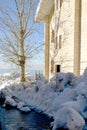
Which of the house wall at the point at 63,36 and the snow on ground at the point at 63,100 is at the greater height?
the house wall at the point at 63,36

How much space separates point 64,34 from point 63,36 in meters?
0.23

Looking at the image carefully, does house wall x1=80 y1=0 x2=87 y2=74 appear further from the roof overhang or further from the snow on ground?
the roof overhang

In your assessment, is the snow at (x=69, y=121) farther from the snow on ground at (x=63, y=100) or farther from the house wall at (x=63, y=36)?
the house wall at (x=63, y=36)

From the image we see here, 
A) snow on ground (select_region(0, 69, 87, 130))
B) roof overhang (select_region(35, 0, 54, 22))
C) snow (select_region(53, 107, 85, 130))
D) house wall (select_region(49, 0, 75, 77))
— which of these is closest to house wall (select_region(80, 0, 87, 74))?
house wall (select_region(49, 0, 75, 77))

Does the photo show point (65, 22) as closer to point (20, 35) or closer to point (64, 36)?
point (64, 36)

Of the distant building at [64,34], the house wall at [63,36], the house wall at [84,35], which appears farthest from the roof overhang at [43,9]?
the house wall at [84,35]

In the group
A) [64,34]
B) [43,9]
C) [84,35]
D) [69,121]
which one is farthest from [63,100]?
[43,9]

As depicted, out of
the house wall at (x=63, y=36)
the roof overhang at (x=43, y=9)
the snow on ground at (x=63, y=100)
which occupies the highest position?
the roof overhang at (x=43, y=9)

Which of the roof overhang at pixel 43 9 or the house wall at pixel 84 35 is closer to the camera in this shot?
the house wall at pixel 84 35

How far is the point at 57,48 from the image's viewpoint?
72.7 ft

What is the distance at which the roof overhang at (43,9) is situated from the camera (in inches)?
930

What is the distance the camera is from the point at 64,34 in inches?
804

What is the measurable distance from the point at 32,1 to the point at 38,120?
16.6 metres

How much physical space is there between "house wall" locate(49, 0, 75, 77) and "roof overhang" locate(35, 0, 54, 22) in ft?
2.88
